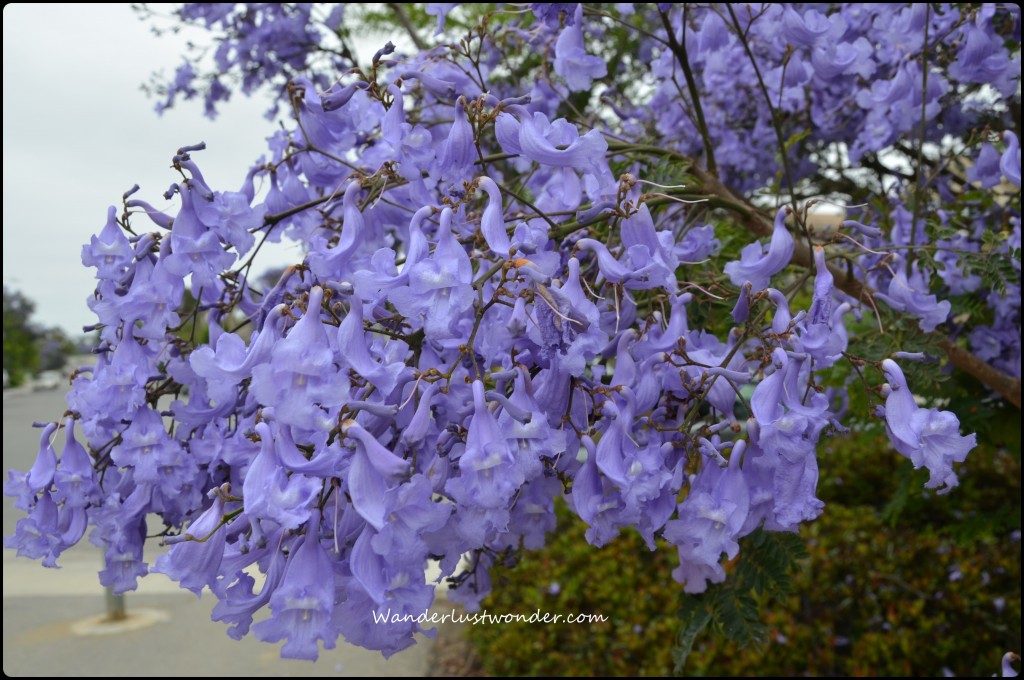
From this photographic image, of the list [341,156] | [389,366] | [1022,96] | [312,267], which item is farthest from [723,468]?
[1022,96]

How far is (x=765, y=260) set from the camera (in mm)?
1496

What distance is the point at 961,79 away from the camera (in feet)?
8.54

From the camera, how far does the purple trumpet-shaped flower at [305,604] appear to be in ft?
3.36

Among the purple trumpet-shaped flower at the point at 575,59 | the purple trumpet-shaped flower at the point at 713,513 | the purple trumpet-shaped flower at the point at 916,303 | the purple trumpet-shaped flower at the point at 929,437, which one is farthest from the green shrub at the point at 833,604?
the purple trumpet-shaped flower at the point at 713,513

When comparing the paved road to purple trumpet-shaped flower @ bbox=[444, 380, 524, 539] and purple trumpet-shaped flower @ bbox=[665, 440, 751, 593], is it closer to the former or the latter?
purple trumpet-shaped flower @ bbox=[665, 440, 751, 593]

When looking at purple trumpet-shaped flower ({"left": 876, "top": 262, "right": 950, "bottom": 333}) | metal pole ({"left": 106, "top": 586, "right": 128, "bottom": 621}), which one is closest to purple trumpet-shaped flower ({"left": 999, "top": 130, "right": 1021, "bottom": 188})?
purple trumpet-shaped flower ({"left": 876, "top": 262, "right": 950, "bottom": 333})

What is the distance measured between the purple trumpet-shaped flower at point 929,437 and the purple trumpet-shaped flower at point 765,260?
0.98 feet

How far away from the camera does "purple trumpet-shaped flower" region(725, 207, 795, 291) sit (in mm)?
1489

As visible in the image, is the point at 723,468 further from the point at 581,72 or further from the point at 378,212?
the point at 581,72

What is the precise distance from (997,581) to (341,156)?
185 inches

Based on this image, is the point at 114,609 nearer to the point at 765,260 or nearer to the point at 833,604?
the point at 833,604

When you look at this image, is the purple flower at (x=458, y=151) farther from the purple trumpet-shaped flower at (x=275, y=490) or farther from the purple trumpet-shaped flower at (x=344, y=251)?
the purple trumpet-shaped flower at (x=275, y=490)

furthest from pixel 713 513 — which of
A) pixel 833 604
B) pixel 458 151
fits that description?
pixel 833 604

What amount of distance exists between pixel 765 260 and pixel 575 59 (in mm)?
751
